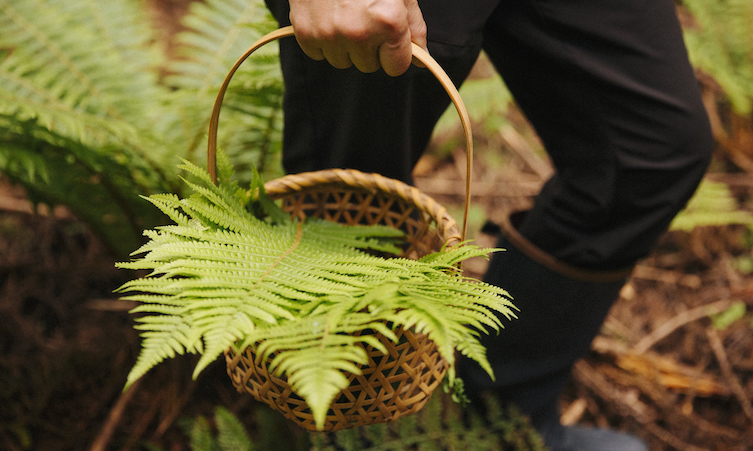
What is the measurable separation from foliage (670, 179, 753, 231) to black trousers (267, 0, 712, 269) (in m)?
0.80

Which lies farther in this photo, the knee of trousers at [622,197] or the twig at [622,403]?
the twig at [622,403]

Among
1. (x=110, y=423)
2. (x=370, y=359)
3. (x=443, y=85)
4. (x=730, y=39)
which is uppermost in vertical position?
(x=443, y=85)

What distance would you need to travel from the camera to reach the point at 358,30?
55 cm

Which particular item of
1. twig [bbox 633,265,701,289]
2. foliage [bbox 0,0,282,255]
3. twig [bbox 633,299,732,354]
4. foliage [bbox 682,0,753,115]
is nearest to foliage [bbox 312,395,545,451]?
twig [bbox 633,299,732,354]

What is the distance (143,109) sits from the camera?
131 centimetres

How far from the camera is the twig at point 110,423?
1029 millimetres

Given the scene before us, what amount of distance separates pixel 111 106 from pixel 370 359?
45.1 inches

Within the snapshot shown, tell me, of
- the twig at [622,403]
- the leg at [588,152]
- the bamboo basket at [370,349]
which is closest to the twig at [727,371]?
the twig at [622,403]

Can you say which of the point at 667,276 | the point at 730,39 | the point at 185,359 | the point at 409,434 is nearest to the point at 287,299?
the point at 409,434

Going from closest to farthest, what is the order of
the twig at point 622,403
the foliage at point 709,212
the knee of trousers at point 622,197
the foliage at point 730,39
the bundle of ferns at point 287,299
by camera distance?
the bundle of ferns at point 287,299 < the knee of trousers at point 622,197 < the twig at point 622,403 < the foliage at point 709,212 < the foliage at point 730,39

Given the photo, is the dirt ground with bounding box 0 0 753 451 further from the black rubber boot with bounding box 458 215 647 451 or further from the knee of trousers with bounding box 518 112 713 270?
the knee of trousers with bounding box 518 112 713 270

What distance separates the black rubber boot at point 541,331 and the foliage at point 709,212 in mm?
786

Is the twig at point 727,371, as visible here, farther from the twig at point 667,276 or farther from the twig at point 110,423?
the twig at point 110,423

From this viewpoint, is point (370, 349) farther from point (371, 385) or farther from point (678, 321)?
point (678, 321)
